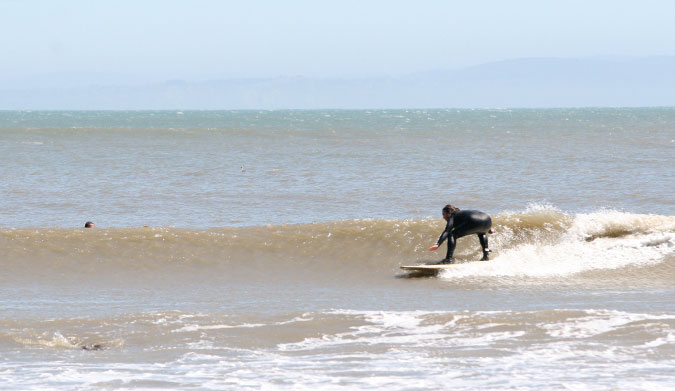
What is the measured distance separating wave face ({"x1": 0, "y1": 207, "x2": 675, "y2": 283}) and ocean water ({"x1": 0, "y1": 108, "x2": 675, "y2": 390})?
49 mm

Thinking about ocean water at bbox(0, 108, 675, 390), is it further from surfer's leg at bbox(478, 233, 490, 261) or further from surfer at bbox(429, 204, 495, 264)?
surfer at bbox(429, 204, 495, 264)

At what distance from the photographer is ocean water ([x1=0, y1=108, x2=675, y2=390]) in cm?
853

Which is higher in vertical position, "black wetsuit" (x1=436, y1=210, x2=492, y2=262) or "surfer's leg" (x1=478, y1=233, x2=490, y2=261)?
"black wetsuit" (x1=436, y1=210, x2=492, y2=262)

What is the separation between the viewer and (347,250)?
624 inches

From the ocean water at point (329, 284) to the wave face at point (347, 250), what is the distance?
0.05m

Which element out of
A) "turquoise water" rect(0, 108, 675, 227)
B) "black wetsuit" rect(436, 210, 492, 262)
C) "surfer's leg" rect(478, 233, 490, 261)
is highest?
"black wetsuit" rect(436, 210, 492, 262)

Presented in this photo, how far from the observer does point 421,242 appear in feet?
53.1

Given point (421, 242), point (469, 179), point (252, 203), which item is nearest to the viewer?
point (421, 242)

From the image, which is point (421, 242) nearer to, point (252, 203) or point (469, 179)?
point (252, 203)

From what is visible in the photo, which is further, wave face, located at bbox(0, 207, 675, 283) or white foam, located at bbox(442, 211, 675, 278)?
wave face, located at bbox(0, 207, 675, 283)

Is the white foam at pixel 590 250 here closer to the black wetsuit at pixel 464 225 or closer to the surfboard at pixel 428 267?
the surfboard at pixel 428 267

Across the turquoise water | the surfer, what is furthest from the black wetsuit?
the turquoise water

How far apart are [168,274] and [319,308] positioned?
3.97m

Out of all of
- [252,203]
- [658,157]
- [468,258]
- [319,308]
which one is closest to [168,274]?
[319,308]
